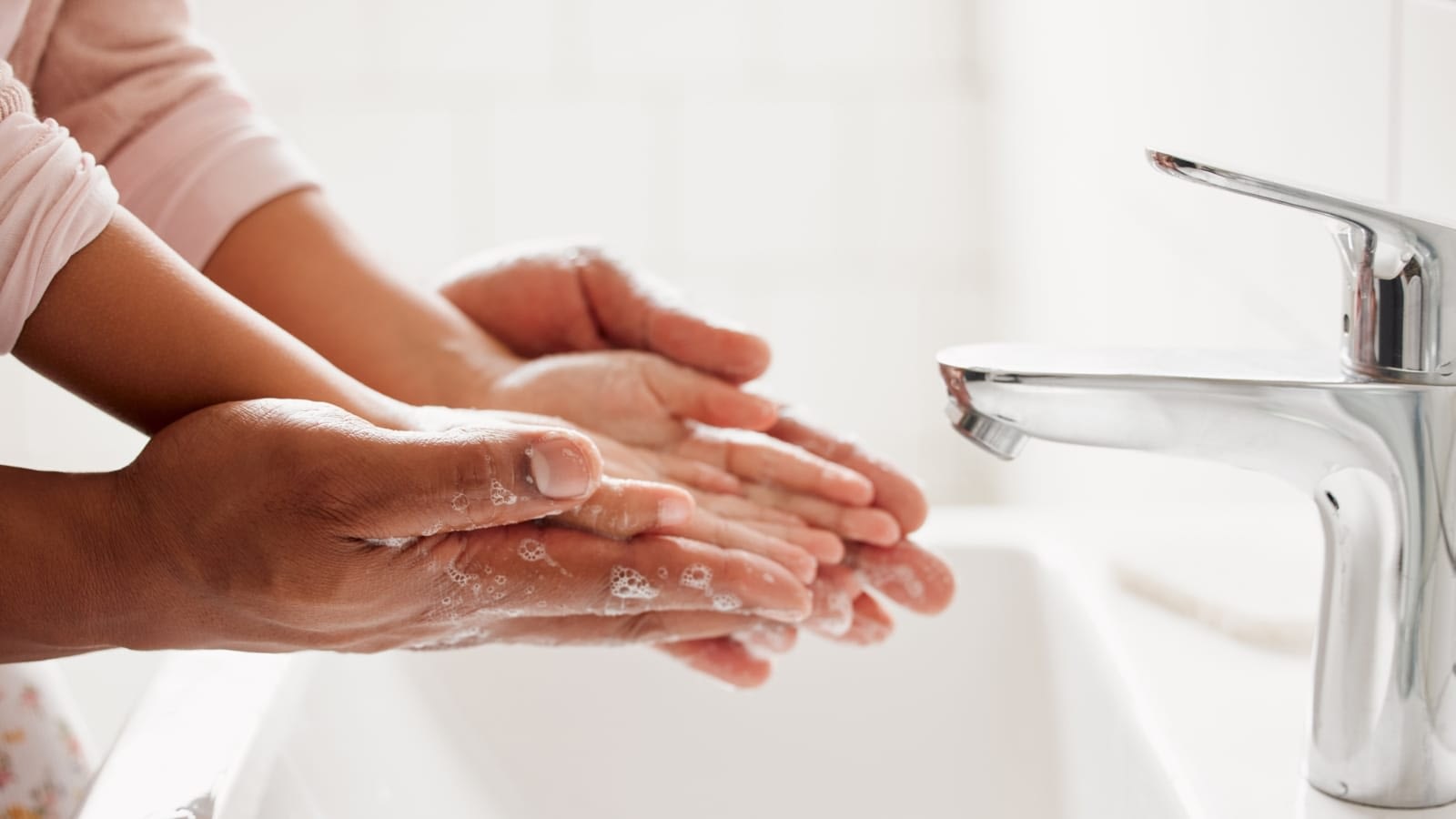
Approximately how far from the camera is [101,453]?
130 centimetres

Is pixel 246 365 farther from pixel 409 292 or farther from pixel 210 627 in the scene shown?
pixel 409 292

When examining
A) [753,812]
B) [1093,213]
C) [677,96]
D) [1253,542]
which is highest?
[677,96]

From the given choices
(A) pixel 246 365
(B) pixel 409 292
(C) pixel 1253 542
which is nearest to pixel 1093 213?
(C) pixel 1253 542

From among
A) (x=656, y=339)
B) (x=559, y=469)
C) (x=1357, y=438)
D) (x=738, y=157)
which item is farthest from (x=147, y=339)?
(x=738, y=157)

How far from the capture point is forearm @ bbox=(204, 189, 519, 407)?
0.68 meters

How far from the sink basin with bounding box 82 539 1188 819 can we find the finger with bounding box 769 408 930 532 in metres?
0.09

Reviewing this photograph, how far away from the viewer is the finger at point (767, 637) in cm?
58

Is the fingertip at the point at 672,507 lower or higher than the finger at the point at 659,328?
lower

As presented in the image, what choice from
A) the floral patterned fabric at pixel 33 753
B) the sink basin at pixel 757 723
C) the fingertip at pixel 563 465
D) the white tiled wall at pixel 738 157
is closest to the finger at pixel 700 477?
the sink basin at pixel 757 723

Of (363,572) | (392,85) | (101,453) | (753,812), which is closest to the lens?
(363,572)

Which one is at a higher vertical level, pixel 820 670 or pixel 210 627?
pixel 210 627

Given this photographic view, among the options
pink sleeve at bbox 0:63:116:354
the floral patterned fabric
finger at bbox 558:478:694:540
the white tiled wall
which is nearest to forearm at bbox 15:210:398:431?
pink sleeve at bbox 0:63:116:354

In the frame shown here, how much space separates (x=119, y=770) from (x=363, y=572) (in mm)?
131

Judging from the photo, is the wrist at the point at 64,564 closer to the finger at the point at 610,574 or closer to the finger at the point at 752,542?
the finger at the point at 610,574
